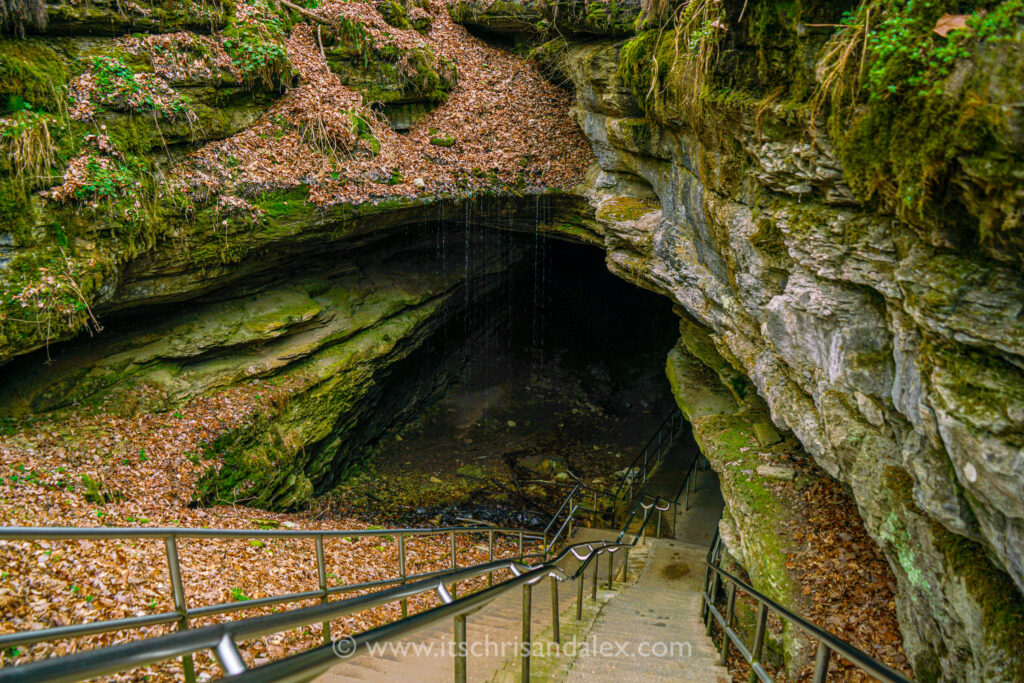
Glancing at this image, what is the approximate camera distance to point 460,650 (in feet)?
7.21

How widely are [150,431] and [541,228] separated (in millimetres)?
8096

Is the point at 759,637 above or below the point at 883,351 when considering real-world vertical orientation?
below

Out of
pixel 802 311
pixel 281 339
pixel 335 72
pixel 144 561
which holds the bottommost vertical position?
pixel 144 561

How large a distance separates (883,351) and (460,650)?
14.0ft

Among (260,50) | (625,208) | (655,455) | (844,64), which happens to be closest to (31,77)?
(260,50)

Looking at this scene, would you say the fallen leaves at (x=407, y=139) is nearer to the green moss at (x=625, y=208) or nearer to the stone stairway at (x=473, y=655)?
the green moss at (x=625, y=208)

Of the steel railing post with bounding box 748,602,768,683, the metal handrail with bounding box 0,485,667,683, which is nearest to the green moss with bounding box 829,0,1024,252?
the steel railing post with bounding box 748,602,768,683

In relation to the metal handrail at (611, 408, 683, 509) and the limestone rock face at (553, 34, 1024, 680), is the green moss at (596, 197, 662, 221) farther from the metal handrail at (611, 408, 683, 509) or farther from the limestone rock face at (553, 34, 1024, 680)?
the metal handrail at (611, 408, 683, 509)

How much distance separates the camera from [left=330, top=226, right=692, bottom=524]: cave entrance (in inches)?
467

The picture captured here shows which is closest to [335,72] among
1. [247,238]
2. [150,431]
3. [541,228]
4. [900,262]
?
[247,238]

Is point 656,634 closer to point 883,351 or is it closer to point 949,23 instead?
point 883,351

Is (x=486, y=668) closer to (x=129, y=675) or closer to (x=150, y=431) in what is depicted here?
(x=129, y=675)

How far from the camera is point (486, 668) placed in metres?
3.56

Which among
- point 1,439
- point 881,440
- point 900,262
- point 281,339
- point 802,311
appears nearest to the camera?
point 900,262
